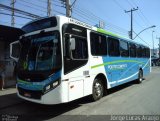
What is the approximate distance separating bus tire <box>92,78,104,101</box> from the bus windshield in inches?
102

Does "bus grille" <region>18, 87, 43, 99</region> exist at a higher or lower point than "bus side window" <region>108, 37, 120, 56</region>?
lower

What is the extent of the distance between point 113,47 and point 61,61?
470cm

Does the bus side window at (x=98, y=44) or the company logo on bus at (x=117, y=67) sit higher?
the bus side window at (x=98, y=44)

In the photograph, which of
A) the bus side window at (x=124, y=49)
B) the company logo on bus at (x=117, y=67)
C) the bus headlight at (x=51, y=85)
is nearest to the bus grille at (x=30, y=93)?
the bus headlight at (x=51, y=85)

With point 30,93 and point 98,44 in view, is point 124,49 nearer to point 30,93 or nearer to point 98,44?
point 98,44

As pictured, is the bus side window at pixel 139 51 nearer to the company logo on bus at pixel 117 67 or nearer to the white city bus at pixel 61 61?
the company logo on bus at pixel 117 67

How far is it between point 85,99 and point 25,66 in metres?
3.26

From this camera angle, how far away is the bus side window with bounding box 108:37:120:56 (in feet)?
34.3

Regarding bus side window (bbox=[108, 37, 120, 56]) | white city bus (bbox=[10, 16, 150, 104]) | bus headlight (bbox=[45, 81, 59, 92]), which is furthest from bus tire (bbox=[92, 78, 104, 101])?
bus headlight (bbox=[45, 81, 59, 92])

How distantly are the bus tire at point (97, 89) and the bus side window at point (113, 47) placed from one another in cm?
179

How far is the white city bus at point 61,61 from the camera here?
6.84m

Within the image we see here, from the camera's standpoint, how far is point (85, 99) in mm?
9586

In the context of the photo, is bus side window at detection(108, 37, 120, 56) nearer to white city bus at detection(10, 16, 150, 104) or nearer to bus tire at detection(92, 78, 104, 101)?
white city bus at detection(10, 16, 150, 104)

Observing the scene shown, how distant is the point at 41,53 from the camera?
7.22m
